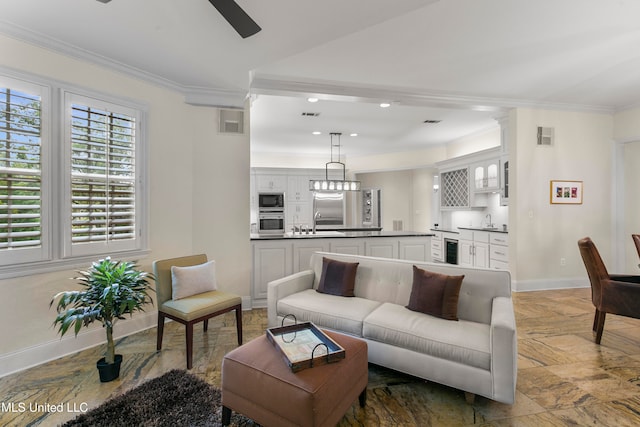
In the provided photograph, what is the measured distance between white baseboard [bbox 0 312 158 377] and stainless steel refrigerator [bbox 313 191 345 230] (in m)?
5.43

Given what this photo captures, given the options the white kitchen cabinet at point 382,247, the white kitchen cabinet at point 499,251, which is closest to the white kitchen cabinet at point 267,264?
the white kitchen cabinet at point 382,247

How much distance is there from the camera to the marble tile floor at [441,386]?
1840mm

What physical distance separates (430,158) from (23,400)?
7756 millimetres

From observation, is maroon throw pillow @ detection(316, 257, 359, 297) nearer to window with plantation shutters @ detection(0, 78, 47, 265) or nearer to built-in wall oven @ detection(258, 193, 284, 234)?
window with plantation shutters @ detection(0, 78, 47, 265)

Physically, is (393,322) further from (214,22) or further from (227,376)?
(214,22)

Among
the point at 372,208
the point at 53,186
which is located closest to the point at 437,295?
the point at 53,186

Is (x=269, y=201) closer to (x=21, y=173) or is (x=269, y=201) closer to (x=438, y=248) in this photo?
(x=438, y=248)

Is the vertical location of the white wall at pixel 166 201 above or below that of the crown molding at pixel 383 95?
below

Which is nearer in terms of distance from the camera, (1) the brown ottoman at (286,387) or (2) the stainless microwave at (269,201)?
(1) the brown ottoman at (286,387)

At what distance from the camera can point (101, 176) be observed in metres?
2.86

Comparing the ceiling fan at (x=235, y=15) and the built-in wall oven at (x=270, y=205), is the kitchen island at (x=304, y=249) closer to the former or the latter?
the ceiling fan at (x=235, y=15)

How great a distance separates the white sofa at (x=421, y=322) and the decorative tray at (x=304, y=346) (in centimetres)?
54

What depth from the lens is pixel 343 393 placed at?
164 cm

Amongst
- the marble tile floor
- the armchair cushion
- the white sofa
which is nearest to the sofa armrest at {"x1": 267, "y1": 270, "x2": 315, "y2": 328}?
the white sofa
